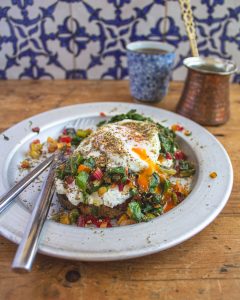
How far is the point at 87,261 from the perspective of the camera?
0.90 metres

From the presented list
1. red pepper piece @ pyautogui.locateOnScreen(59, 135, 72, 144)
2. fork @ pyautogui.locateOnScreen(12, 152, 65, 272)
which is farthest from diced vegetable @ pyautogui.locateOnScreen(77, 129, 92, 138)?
fork @ pyautogui.locateOnScreen(12, 152, 65, 272)

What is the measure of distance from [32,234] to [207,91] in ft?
3.47

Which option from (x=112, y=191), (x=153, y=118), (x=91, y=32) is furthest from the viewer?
(x=91, y=32)

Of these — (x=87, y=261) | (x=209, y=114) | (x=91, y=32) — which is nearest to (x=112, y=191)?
(x=87, y=261)

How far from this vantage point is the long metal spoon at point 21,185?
Answer: 100 centimetres

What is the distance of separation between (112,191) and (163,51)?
1041 mm

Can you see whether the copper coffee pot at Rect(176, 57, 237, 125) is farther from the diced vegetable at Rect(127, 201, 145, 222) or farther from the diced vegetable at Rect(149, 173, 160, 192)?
the diced vegetable at Rect(127, 201, 145, 222)

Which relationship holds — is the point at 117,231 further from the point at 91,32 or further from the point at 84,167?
the point at 91,32

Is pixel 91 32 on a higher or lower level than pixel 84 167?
higher

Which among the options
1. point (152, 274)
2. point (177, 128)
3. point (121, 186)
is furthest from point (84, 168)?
point (177, 128)

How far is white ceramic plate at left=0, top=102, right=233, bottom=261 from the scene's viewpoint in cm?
86

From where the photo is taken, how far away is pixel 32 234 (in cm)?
85

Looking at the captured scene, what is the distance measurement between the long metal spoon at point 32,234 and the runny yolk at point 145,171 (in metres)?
0.29

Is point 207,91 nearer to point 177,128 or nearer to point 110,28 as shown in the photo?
point 177,128
